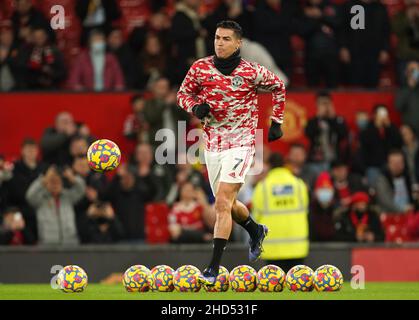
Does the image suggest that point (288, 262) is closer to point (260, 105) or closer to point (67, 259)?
point (67, 259)

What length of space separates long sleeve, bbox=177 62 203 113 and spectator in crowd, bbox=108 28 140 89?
9017 mm

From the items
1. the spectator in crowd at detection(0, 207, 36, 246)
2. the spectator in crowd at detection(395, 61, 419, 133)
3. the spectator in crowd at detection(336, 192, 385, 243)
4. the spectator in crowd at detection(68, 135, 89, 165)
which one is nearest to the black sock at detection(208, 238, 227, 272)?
the spectator in crowd at detection(336, 192, 385, 243)

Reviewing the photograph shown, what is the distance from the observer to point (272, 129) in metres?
14.5

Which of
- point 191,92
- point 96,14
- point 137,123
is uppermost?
point 96,14

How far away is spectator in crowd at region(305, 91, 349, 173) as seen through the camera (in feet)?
72.8

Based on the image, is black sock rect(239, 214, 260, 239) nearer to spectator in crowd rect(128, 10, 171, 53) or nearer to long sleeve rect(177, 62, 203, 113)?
long sleeve rect(177, 62, 203, 113)

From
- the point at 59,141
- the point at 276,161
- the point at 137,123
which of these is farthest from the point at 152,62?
the point at 276,161

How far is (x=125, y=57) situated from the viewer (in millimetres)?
23422

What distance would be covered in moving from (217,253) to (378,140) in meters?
9.03

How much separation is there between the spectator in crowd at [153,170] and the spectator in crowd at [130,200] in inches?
5.8

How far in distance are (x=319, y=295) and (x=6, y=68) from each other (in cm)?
1111

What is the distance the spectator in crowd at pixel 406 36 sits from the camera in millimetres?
23688

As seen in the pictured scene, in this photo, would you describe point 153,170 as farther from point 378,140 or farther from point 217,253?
point 217,253

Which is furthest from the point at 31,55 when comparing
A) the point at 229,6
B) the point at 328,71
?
the point at 328,71
